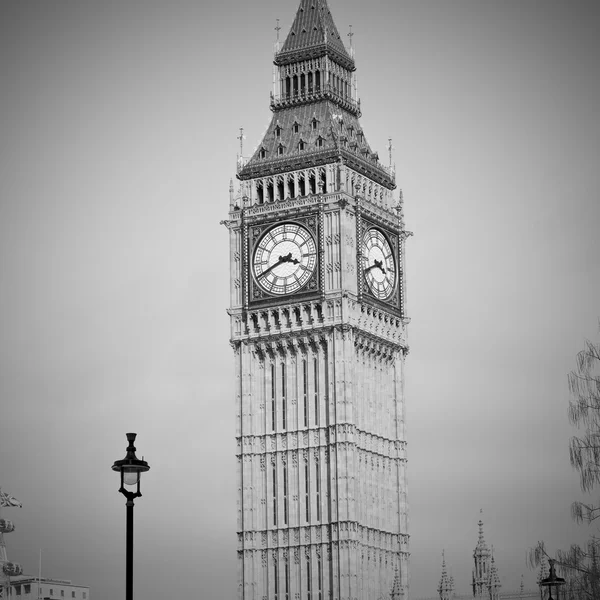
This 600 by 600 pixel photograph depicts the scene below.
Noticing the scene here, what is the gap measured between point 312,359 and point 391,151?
1478 centimetres

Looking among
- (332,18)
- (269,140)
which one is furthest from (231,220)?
(332,18)

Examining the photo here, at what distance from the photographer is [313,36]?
125 meters

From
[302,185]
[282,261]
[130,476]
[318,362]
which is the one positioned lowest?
[130,476]

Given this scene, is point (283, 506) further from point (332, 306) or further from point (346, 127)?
point (346, 127)

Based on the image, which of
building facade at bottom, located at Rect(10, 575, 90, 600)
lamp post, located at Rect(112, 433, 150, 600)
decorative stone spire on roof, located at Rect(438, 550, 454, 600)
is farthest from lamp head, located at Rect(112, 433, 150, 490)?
building facade at bottom, located at Rect(10, 575, 90, 600)

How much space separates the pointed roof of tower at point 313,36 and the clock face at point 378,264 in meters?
11.4

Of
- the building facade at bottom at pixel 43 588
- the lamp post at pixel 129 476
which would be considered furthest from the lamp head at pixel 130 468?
the building facade at bottom at pixel 43 588

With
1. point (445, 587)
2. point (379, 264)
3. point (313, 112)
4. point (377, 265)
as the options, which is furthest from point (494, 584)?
point (313, 112)

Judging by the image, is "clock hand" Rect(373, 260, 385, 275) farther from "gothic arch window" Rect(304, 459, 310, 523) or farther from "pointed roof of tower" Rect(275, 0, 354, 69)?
"pointed roof of tower" Rect(275, 0, 354, 69)

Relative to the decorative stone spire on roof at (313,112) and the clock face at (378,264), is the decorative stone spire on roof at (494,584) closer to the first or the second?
the clock face at (378,264)

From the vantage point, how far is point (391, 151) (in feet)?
413

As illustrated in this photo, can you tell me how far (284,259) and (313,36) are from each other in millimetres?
14585

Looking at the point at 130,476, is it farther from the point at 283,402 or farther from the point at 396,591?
the point at 283,402

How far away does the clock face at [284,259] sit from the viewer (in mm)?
119375
